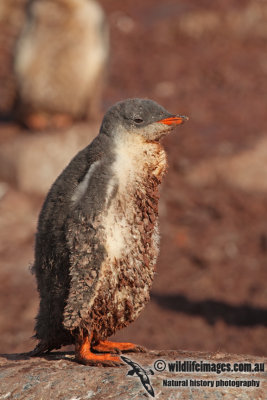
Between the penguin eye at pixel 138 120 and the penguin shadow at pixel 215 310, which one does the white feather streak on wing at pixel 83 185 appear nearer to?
the penguin eye at pixel 138 120

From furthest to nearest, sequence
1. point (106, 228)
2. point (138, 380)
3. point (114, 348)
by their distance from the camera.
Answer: point (114, 348) < point (106, 228) < point (138, 380)

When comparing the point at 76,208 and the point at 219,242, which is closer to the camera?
the point at 76,208

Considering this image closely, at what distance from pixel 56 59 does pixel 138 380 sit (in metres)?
8.33

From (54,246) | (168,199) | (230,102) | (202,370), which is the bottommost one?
(202,370)

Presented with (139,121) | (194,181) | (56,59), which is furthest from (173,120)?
(56,59)

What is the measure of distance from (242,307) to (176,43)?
9.68 m

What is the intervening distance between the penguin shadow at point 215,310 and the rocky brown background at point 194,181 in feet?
0.04

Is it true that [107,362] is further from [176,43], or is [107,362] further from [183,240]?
[176,43]

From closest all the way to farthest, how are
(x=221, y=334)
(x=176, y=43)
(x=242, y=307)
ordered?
(x=221, y=334), (x=242, y=307), (x=176, y=43)

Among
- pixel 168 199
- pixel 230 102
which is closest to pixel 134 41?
pixel 230 102

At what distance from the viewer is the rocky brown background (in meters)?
7.98

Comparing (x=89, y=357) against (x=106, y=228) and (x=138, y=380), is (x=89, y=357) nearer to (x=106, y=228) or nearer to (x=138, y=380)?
(x=138, y=380)

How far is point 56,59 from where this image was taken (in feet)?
36.6

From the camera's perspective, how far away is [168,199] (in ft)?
35.3
